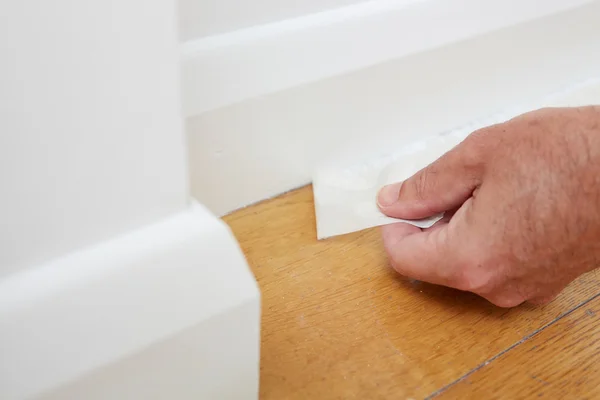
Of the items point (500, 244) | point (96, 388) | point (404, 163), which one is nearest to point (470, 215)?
point (500, 244)

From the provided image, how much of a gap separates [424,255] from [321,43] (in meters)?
0.21

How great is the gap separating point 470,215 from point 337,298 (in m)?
0.13

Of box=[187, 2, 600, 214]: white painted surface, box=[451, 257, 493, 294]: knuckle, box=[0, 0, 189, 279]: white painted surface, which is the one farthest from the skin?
box=[0, 0, 189, 279]: white painted surface

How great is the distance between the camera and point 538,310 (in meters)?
0.51

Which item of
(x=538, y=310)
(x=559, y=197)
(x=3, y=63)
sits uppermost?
(x=3, y=63)

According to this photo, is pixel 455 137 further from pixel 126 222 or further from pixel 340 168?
pixel 126 222

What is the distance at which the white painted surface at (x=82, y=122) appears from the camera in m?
0.27

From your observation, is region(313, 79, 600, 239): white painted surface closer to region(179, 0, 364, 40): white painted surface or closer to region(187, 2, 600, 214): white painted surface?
region(187, 2, 600, 214): white painted surface

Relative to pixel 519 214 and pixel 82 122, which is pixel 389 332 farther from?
pixel 82 122

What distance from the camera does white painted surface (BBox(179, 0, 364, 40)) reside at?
1.45 ft

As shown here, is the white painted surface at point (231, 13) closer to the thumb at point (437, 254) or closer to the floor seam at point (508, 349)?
the thumb at point (437, 254)

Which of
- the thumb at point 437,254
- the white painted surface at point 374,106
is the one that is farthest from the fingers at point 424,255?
the white painted surface at point 374,106

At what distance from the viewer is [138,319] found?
1.07 feet

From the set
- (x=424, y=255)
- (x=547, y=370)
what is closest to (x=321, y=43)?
(x=424, y=255)
